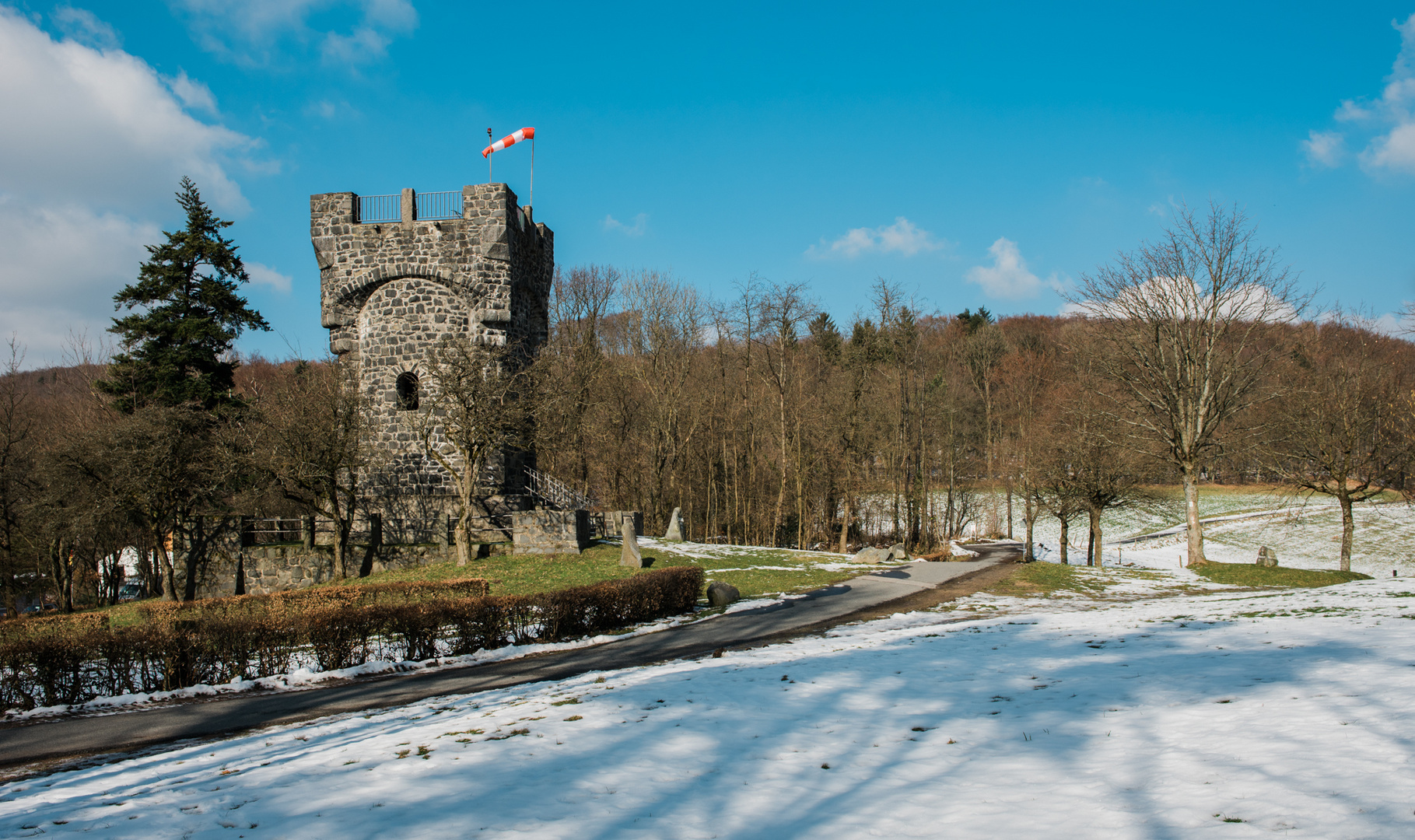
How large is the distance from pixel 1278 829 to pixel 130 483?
26.5 m

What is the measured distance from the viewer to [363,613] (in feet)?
36.9

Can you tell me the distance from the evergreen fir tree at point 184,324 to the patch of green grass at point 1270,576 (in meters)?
32.8

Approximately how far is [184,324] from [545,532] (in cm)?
1767

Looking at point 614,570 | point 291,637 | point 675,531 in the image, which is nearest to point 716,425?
point 675,531

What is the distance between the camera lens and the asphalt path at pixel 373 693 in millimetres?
7961

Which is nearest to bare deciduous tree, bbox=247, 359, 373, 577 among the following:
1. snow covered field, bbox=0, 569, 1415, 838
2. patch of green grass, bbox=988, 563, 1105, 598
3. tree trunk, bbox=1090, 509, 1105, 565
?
snow covered field, bbox=0, 569, 1415, 838

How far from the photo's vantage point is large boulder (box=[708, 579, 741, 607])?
50.6 feet

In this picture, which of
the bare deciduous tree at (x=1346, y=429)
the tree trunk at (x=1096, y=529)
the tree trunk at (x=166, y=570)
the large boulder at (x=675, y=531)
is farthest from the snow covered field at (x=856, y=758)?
the tree trunk at (x=1096, y=529)

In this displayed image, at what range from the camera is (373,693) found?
31.3 feet

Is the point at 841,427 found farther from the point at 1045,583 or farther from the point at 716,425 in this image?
the point at 1045,583

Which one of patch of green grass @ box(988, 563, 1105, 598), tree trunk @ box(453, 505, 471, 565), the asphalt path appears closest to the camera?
the asphalt path

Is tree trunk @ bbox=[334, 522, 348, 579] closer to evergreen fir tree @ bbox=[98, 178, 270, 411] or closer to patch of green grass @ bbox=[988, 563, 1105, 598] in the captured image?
evergreen fir tree @ bbox=[98, 178, 270, 411]

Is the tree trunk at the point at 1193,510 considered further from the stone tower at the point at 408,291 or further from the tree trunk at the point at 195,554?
the tree trunk at the point at 195,554

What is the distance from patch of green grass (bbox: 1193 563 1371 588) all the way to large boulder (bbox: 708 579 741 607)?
41.2 ft
